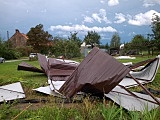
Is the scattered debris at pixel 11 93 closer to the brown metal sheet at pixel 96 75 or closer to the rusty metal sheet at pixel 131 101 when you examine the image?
the brown metal sheet at pixel 96 75

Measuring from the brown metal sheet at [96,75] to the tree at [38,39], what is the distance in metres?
33.1

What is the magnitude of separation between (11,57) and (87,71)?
35.5 metres

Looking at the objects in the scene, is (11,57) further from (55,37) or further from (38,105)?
(38,105)

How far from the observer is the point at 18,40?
190ft

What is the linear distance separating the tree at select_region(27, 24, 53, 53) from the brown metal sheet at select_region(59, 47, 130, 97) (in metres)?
33.1

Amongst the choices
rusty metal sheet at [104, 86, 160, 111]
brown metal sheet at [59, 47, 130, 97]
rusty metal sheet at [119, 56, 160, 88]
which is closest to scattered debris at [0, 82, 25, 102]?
brown metal sheet at [59, 47, 130, 97]

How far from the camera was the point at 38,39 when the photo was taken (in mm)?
37469

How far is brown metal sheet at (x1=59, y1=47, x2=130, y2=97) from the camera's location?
4238mm

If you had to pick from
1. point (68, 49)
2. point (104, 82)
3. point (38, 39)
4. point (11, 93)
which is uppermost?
point (38, 39)

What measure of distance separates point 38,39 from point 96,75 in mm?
33840

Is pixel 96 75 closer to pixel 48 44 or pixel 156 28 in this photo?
pixel 156 28

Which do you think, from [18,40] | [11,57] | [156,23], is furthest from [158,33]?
[18,40]

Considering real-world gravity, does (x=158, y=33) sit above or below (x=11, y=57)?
above

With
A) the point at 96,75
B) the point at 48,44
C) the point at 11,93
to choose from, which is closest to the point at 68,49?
the point at 48,44
